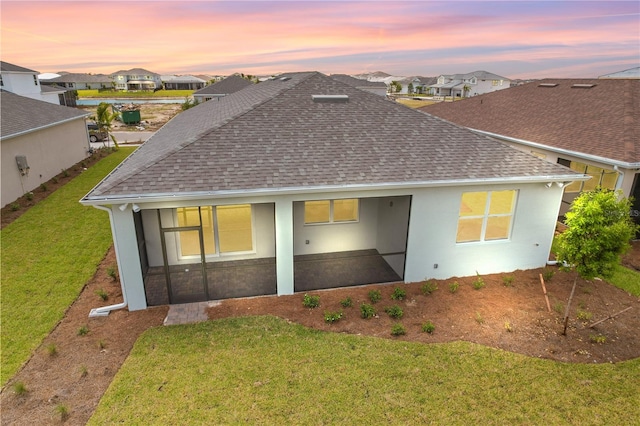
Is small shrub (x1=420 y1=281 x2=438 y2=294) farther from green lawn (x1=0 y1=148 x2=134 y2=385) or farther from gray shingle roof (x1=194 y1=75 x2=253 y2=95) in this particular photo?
gray shingle roof (x1=194 y1=75 x2=253 y2=95)

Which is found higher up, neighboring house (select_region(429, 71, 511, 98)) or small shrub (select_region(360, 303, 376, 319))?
neighboring house (select_region(429, 71, 511, 98))

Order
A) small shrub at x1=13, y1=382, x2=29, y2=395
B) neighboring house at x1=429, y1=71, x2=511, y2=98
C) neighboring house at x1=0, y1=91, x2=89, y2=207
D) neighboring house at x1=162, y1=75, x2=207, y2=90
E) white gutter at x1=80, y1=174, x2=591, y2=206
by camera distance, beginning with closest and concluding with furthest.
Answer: small shrub at x1=13, y1=382, x2=29, y2=395 → white gutter at x1=80, y1=174, x2=591, y2=206 → neighboring house at x1=0, y1=91, x2=89, y2=207 → neighboring house at x1=429, y1=71, x2=511, y2=98 → neighboring house at x1=162, y1=75, x2=207, y2=90

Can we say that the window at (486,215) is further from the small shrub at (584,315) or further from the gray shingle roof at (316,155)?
the small shrub at (584,315)

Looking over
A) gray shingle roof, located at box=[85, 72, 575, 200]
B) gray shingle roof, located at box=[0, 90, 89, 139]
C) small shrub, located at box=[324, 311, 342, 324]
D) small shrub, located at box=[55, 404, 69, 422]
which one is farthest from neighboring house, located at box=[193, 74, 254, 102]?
small shrub, located at box=[55, 404, 69, 422]

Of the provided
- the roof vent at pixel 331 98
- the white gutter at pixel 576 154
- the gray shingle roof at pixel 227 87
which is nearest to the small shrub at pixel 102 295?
the roof vent at pixel 331 98

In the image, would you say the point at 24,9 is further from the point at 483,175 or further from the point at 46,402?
the point at 483,175

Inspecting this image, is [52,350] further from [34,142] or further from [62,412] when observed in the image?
[34,142]

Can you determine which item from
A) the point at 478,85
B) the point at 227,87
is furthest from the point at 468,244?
the point at 478,85
